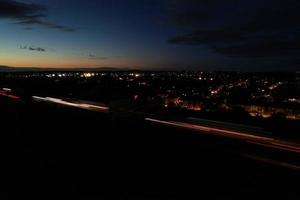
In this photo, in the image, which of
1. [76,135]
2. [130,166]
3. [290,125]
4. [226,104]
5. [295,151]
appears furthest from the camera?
[226,104]

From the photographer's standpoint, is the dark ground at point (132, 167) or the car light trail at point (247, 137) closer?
the dark ground at point (132, 167)

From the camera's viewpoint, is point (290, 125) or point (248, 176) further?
point (290, 125)

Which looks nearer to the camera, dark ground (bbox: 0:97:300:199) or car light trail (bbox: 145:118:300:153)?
dark ground (bbox: 0:97:300:199)

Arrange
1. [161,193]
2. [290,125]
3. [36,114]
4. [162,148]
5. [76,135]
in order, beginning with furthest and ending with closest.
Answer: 1. [36,114]
2. [290,125]
3. [76,135]
4. [162,148]
5. [161,193]

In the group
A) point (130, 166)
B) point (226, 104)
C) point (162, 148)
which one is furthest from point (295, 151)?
point (226, 104)

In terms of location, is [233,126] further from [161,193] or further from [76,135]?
[161,193]

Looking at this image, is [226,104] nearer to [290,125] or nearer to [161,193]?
[290,125]

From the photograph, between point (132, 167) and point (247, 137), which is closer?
point (132, 167)
